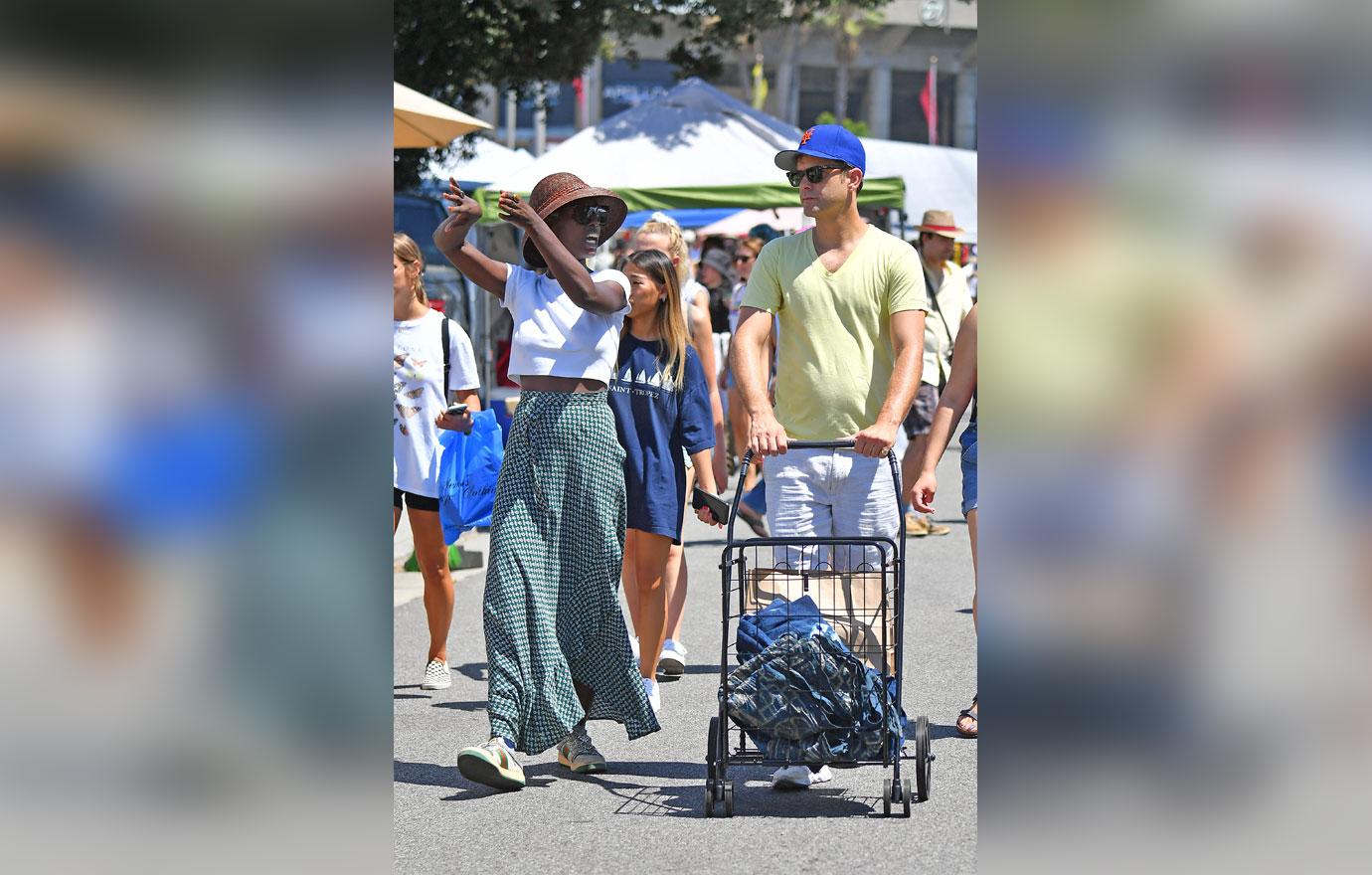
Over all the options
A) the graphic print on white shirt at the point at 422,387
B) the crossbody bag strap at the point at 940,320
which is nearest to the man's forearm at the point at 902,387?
the graphic print on white shirt at the point at 422,387

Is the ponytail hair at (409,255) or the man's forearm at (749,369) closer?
the man's forearm at (749,369)

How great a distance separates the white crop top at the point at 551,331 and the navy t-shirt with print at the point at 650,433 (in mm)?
1124

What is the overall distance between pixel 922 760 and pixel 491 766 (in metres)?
1.33

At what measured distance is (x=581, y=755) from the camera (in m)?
5.94

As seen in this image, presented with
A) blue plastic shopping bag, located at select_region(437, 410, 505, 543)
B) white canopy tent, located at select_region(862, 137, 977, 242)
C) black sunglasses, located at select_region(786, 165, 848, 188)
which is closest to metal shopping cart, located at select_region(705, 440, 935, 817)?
black sunglasses, located at select_region(786, 165, 848, 188)

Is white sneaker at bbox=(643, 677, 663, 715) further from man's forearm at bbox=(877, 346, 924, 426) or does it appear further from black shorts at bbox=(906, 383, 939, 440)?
black shorts at bbox=(906, 383, 939, 440)

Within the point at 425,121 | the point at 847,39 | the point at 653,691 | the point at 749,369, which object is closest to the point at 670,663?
the point at 653,691

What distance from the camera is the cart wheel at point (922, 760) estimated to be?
17.2 feet

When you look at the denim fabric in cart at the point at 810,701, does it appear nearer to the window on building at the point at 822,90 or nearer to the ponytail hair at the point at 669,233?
the ponytail hair at the point at 669,233

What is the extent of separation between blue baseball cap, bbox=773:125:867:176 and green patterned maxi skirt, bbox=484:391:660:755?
3.25 feet

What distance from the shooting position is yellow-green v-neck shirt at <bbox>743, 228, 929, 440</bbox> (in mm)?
5555

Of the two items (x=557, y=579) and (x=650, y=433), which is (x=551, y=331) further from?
(x=650, y=433)
